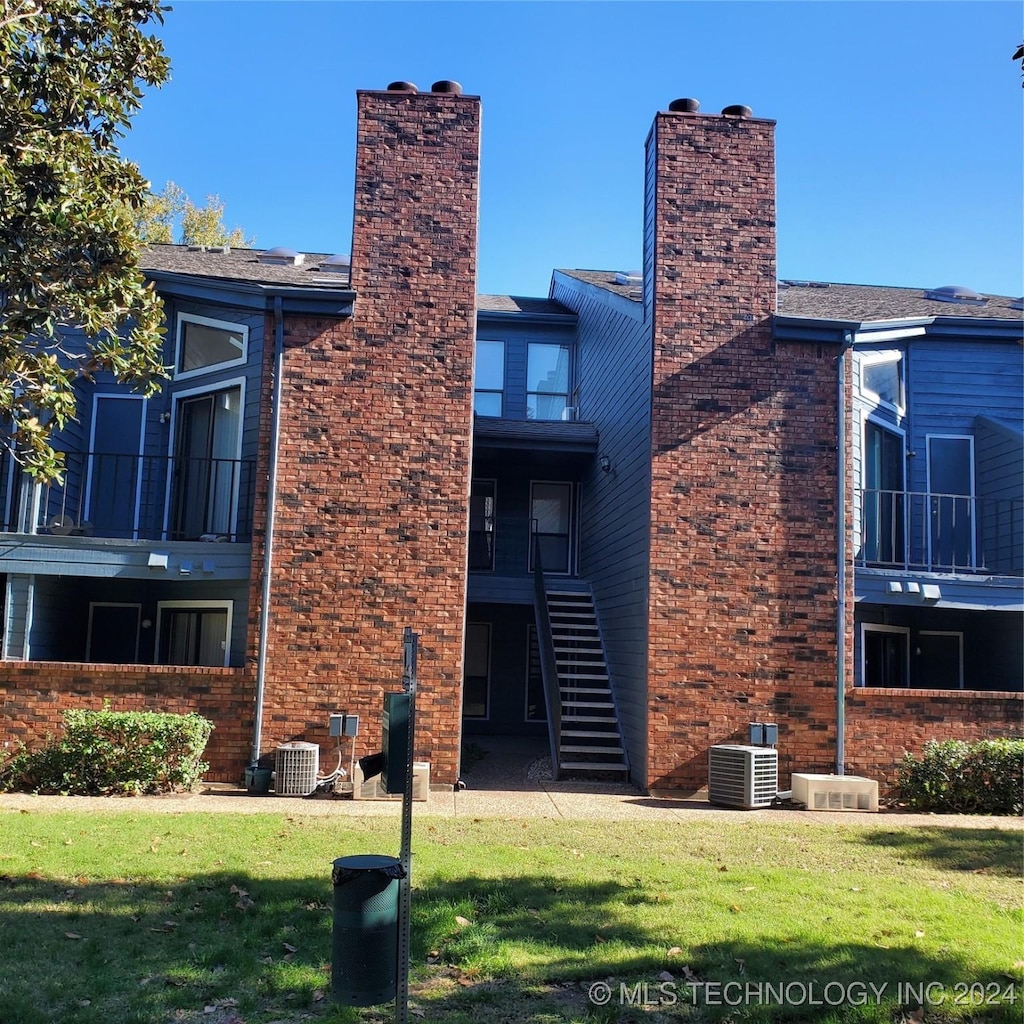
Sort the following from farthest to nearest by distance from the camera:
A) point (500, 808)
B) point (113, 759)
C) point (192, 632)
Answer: point (192, 632)
point (113, 759)
point (500, 808)

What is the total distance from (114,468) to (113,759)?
17.9ft

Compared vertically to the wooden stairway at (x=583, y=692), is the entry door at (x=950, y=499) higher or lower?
higher

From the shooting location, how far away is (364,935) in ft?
15.0

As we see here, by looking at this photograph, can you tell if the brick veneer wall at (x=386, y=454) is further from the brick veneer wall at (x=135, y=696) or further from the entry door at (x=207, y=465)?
the entry door at (x=207, y=465)

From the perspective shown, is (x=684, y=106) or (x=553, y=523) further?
(x=553, y=523)

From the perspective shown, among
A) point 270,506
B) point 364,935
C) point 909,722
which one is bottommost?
point 364,935

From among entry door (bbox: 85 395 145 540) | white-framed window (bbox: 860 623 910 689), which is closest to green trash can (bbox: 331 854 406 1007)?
entry door (bbox: 85 395 145 540)

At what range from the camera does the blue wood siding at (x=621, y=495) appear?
1227cm

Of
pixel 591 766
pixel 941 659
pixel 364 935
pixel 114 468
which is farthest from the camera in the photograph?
pixel 941 659

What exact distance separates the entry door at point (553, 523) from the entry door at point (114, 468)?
23.8 feet

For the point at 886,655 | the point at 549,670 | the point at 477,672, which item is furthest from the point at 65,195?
the point at 886,655

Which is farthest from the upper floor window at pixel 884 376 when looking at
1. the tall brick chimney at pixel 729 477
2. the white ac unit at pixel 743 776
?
the white ac unit at pixel 743 776

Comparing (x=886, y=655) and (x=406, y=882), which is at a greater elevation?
(x=886, y=655)

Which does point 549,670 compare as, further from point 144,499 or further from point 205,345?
point 205,345
